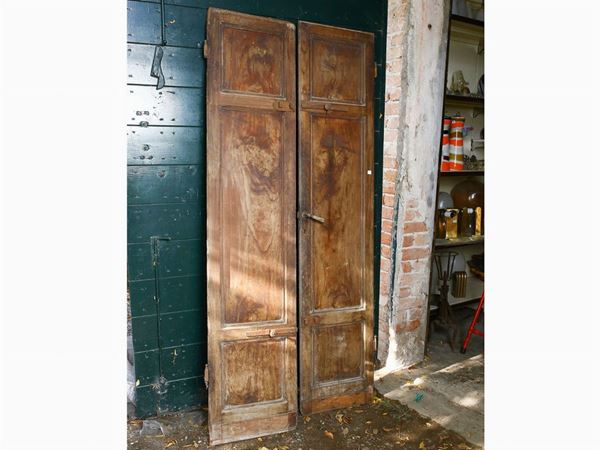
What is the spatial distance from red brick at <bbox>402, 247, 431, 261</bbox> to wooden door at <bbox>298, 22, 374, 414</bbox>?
381 mm

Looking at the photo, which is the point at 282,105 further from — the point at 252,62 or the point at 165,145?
the point at 165,145

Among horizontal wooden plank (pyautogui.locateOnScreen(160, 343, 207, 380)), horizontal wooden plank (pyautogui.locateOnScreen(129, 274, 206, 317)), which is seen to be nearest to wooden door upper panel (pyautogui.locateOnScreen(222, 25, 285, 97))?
horizontal wooden plank (pyautogui.locateOnScreen(129, 274, 206, 317))

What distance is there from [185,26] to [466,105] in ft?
8.35

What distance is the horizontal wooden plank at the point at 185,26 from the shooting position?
7.98 ft

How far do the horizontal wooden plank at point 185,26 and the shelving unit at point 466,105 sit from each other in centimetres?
205

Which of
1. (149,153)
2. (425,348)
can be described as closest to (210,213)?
(149,153)

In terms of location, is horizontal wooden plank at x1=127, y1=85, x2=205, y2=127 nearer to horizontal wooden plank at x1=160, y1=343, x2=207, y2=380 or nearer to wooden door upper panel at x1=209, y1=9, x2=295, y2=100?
wooden door upper panel at x1=209, y1=9, x2=295, y2=100

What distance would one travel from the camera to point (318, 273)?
2.72 metres

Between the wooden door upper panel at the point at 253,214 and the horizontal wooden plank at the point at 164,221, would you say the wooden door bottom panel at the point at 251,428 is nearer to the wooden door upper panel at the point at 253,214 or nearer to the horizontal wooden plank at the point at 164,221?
the wooden door upper panel at the point at 253,214

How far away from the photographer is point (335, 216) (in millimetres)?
2750

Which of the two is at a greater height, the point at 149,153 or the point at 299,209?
the point at 149,153
